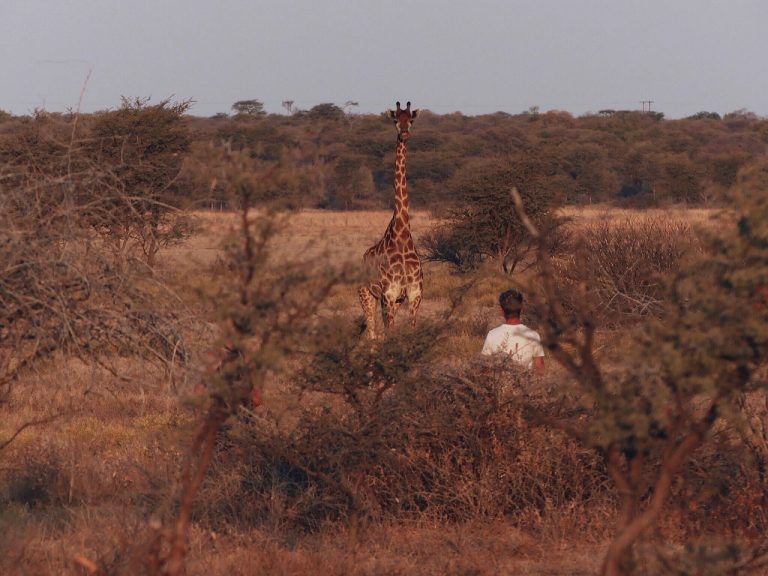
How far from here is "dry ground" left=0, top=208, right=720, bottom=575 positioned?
16.6 ft

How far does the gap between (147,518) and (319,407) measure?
3.46 feet

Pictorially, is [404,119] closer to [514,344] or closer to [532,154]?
[514,344]

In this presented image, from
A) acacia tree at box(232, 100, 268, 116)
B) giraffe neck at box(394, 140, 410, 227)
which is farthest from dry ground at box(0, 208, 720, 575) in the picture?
acacia tree at box(232, 100, 268, 116)

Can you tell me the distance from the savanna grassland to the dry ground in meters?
0.02

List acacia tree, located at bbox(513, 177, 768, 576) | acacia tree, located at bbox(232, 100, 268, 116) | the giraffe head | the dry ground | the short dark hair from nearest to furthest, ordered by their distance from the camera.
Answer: acacia tree, located at bbox(513, 177, 768, 576), the dry ground, the short dark hair, the giraffe head, acacia tree, located at bbox(232, 100, 268, 116)

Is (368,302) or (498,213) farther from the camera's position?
(498,213)

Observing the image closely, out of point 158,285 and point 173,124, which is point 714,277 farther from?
point 173,124

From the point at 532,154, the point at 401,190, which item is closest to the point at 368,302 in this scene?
the point at 401,190

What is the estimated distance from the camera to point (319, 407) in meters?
6.18

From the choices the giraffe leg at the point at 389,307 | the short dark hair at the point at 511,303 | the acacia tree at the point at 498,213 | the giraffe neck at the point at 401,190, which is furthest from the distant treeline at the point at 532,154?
the short dark hair at the point at 511,303

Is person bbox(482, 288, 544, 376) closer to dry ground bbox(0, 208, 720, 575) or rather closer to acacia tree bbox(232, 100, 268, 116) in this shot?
dry ground bbox(0, 208, 720, 575)

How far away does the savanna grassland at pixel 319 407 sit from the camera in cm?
343

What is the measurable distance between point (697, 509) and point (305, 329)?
9.85ft

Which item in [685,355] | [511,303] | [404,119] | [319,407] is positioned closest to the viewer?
[685,355]
